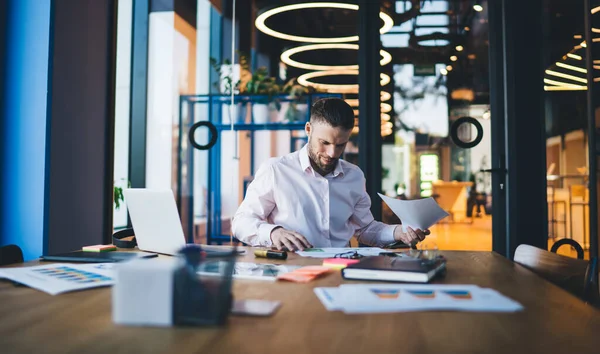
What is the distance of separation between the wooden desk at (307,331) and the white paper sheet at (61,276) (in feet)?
0.27

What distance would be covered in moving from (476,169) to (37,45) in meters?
3.44

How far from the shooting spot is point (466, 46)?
4246 millimetres

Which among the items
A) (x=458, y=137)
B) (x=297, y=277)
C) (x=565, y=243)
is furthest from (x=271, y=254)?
(x=565, y=243)

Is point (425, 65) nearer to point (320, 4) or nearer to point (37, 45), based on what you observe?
point (320, 4)

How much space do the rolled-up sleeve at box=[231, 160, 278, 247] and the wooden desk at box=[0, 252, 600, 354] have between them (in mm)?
1170

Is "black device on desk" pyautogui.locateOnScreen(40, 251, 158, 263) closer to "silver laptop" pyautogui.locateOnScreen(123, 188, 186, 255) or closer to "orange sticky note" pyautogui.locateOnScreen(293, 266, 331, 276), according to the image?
"silver laptop" pyautogui.locateOnScreen(123, 188, 186, 255)

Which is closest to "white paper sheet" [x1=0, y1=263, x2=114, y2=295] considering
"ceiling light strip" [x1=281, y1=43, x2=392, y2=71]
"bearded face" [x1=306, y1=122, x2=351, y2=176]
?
"bearded face" [x1=306, y1=122, x2=351, y2=176]

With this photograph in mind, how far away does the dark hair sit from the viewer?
2.41 meters

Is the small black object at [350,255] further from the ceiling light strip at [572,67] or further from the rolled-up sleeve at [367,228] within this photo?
the ceiling light strip at [572,67]

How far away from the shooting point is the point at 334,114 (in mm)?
2410

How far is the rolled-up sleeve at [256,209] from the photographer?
7.78 feet

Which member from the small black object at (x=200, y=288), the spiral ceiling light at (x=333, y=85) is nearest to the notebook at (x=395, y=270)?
the small black object at (x=200, y=288)

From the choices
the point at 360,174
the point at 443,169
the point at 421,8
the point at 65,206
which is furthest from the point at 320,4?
the point at 65,206

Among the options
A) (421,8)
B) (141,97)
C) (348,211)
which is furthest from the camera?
(141,97)
